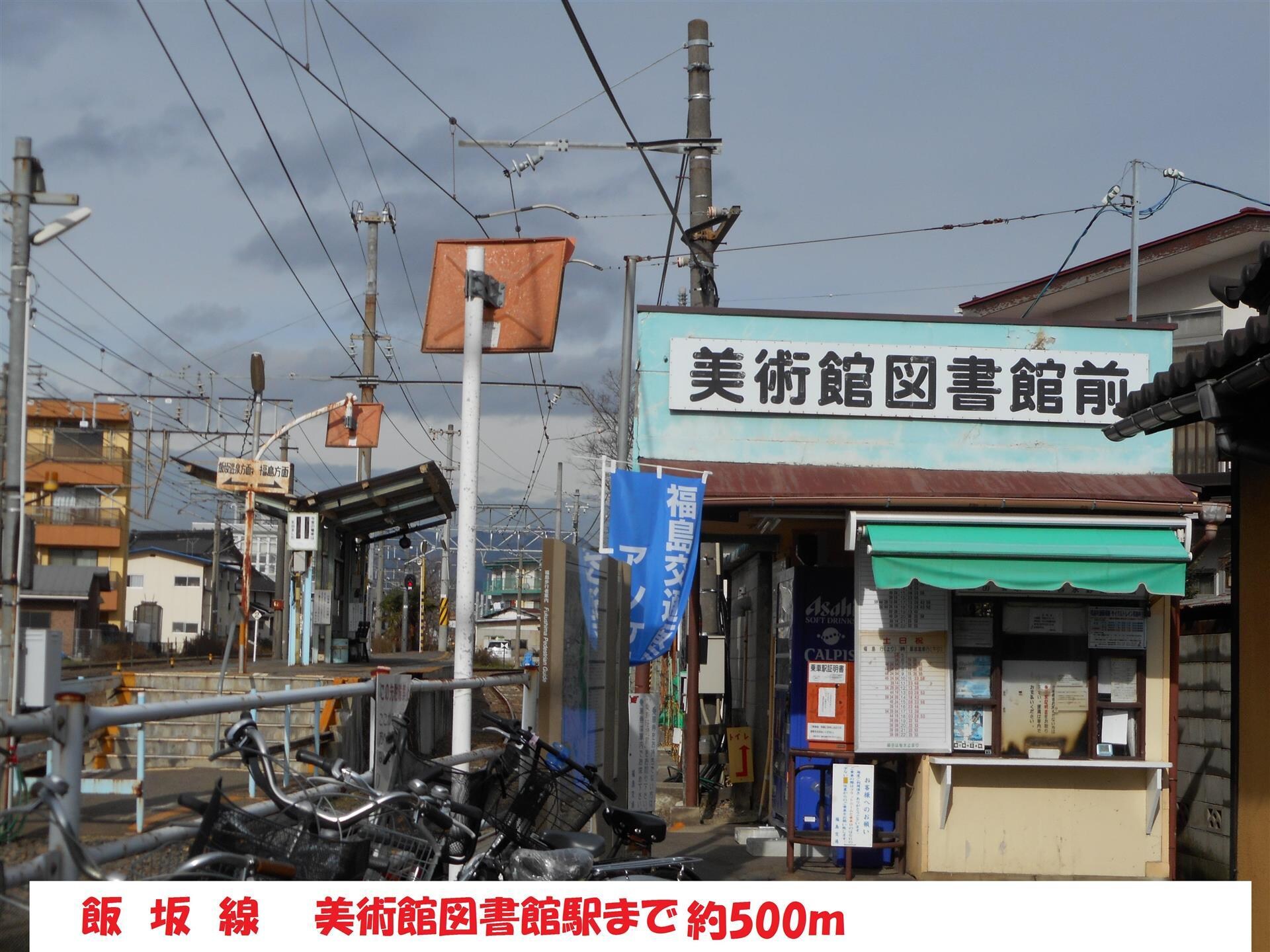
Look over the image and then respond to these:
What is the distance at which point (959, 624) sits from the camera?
10.5 meters

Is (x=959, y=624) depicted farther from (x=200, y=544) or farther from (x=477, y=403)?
(x=200, y=544)

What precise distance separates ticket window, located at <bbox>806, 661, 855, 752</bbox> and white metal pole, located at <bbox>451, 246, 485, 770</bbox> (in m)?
4.18

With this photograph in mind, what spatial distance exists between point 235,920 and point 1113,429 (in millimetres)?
5222

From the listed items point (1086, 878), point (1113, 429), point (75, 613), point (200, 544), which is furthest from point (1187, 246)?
point (200, 544)

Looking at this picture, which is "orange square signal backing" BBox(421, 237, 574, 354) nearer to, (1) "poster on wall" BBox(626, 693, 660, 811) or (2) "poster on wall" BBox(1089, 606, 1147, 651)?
(1) "poster on wall" BBox(626, 693, 660, 811)

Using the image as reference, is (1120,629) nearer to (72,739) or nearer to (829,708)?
(829,708)

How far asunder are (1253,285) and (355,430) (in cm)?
2204

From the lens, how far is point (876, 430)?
1127 cm

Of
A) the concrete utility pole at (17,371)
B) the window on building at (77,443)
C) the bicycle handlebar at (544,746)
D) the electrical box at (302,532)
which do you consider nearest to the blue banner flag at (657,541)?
the bicycle handlebar at (544,746)

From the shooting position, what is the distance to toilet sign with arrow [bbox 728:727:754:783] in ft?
43.9

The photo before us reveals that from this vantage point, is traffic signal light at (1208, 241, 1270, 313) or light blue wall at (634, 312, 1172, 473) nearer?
traffic signal light at (1208, 241, 1270, 313)

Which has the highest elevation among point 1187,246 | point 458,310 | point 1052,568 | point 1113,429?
point 1187,246

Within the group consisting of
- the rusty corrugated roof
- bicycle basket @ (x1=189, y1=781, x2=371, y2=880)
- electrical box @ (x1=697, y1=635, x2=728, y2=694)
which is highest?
the rusty corrugated roof

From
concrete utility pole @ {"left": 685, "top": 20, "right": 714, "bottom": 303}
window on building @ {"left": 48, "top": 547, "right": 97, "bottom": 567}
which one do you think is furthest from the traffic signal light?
window on building @ {"left": 48, "top": 547, "right": 97, "bottom": 567}
